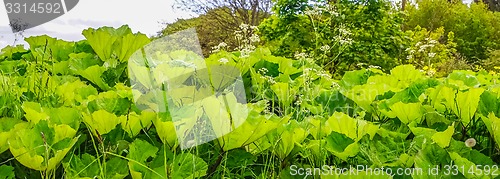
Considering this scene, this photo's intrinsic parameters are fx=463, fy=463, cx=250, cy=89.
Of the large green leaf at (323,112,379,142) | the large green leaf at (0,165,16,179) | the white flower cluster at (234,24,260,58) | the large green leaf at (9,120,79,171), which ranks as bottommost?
the large green leaf at (0,165,16,179)

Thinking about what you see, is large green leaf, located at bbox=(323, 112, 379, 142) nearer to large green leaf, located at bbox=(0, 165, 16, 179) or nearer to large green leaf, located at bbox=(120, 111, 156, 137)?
large green leaf, located at bbox=(120, 111, 156, 137)

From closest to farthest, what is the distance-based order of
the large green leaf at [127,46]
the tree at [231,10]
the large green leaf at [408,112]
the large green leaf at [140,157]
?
1. the large green leaf at [140,157]
2. the large green leaf at [408,112]
3. the large green leaf at [127,46]
4. the tree at [231,10]

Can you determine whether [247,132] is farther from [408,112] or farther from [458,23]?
[458,23]

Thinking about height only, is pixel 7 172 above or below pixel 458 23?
above

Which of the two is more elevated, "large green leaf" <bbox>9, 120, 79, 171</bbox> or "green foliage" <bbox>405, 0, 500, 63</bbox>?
"large green leaf" <bbox>9, 120, 79, 171</bbox>

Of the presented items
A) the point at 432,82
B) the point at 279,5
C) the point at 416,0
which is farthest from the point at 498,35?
the point at 432,82

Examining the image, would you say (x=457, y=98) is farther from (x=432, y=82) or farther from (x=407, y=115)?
(x=432, y=82)

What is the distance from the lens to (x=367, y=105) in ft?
2.49

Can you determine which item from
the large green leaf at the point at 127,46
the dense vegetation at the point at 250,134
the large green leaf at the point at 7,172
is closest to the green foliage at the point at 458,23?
the large green leaf at the point at 127,46

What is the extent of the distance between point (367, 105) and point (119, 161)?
417 mm

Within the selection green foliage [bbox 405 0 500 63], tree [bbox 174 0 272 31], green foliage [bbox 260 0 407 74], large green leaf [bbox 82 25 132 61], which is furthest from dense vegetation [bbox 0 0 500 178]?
Result: green foliage [bbox 405 0 500 63]

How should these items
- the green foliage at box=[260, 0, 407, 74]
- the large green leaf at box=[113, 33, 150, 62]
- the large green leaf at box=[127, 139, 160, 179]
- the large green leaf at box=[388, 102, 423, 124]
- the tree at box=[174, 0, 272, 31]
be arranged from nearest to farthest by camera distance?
the large green leaf at box=[127, 139, 160, 179], the large green leaf at box=[388, 102, 423, 124], the large green leaf at box=[113, 33, 150, 62], the green foliage at box=[260, 0, 407, 74], the tree at box=[174, 0, 272, 31]

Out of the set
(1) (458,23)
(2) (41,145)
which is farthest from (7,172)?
(1) (458,23)

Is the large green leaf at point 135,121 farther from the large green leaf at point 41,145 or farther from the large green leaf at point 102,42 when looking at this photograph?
the large green leaf at point 102,42
